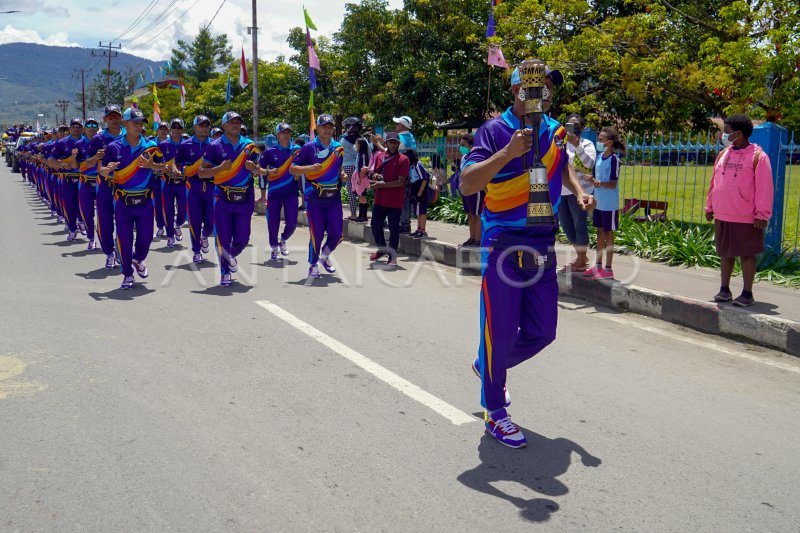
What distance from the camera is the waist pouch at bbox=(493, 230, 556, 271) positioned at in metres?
4.05

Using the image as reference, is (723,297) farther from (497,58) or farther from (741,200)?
(497,58)

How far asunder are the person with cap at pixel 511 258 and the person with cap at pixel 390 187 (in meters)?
6.26

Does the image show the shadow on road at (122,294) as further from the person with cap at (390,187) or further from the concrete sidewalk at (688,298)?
the concrete sidewalk at (688,298)

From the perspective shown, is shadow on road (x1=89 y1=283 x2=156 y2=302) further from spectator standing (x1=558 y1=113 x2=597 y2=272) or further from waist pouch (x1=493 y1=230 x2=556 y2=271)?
waist pouch (x1=493 y1=230 x2=556 y2=271)

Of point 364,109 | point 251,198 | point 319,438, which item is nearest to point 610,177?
point 251,198

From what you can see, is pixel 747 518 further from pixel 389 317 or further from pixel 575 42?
pixel 575 42

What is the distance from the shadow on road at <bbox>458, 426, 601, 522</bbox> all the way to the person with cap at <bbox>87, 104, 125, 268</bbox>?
663 centimetres

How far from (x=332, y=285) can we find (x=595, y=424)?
500cm

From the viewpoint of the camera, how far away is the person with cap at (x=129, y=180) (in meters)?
8.51

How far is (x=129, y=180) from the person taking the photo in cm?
854

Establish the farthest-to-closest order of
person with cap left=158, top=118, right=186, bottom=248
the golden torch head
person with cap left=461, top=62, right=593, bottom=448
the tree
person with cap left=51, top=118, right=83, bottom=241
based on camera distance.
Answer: the tree < person with cap left=51, top=118, right=83, bottom=241 < person with cap left=158, top=118, right=186, bottom=248 < person with cap left=461, top=62, right=593, bottom=448 < the golden torch head

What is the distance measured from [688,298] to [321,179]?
4444mm

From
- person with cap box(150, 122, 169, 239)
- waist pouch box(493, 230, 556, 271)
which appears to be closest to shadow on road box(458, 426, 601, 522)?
waist pouch box(493, 230, 556, 271)

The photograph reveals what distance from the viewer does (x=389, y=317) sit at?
24.0ft
